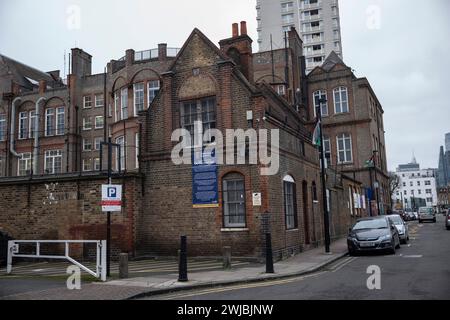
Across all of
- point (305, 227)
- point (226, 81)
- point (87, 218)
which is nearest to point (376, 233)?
point (305, 227)

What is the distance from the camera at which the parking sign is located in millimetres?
12727

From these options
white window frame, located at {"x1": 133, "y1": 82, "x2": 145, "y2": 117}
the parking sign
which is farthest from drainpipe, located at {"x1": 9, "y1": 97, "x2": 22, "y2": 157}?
the parking sign

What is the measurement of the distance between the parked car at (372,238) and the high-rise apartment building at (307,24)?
231ft

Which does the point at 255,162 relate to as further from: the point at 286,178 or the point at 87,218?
the point at 87,218

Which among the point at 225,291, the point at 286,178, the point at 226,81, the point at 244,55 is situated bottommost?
the point at 225,291

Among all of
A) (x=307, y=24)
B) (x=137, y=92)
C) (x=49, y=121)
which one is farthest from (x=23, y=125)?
(x=307, y=24)

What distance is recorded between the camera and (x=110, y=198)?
12906mm

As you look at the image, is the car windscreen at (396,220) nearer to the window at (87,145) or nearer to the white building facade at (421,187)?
the window at (87,145)

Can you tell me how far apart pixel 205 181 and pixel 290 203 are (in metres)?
4.12

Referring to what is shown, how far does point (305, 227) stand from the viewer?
→ 20422 mm

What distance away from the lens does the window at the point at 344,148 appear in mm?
44656

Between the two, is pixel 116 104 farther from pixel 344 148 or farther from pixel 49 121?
pixel 344 148
